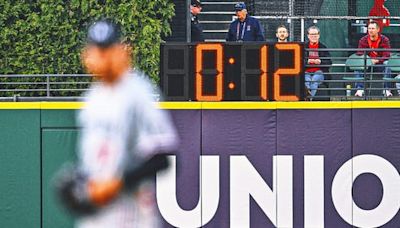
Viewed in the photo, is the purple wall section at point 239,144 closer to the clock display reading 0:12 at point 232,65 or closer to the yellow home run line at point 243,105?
the yellow home run line at point 243,105

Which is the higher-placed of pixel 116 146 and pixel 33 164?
pixel 116 146

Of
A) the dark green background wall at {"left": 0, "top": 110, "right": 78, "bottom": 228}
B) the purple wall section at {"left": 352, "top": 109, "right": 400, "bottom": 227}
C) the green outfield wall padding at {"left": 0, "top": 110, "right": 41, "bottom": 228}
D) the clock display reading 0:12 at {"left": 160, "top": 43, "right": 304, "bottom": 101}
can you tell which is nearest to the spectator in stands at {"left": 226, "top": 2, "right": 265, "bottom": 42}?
the clock display reading 0:12 at {"left": 160, "top": 43, "right": 304, "bottom": 101}

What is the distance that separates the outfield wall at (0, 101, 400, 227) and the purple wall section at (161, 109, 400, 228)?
0.04ft

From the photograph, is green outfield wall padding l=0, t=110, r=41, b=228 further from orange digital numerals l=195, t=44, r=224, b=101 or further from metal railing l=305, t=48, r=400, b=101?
metal railing l=305, t=48, r=400, b=101

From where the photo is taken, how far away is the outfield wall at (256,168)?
47.6 ft

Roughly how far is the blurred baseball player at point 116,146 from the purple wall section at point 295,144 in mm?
7038

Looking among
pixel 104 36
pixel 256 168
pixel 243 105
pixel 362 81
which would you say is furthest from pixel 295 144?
pixel 104 36

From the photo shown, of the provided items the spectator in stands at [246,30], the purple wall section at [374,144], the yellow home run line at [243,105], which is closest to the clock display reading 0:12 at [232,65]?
the yellow home run line at [243,105]

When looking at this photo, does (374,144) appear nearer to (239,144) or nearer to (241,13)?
(239,144)

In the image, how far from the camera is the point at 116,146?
23.7ft

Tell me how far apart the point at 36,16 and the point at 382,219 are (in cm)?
721

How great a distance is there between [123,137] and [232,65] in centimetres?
660

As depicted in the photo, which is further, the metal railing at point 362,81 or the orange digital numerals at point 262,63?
the metal railing at point 362,81

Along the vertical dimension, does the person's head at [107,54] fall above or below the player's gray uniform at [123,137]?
above
